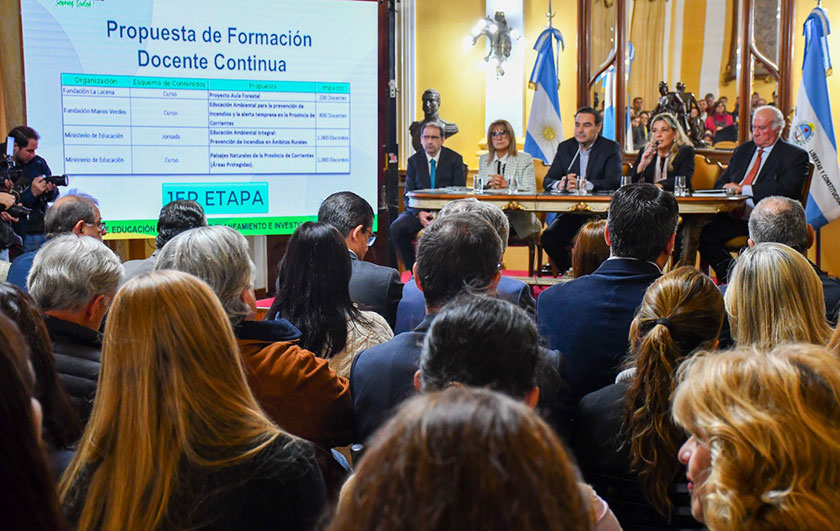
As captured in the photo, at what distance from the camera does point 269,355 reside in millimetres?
1823

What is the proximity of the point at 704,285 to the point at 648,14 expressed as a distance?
6938 millimetres

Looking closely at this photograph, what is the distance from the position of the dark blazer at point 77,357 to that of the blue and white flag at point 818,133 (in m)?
5.53

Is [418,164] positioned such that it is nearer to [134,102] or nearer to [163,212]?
[134,102]

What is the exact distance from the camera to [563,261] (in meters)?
5.93

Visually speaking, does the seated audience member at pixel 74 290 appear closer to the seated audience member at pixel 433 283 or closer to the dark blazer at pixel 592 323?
the seated audience member at pixel 433 283

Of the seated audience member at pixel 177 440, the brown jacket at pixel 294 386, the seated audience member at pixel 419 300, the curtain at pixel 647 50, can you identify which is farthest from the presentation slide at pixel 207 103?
the seated audience member at pixel 177 440

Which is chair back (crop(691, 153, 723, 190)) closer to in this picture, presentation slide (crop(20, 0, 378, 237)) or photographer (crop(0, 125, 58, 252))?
presentation slide (crop(20, 0, 378, 237))

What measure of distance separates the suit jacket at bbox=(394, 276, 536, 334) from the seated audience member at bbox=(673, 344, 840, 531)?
5.22 ft

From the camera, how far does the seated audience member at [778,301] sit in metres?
2.01

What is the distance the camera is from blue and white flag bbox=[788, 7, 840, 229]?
20.5 ft

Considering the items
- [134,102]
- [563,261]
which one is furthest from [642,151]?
[134,102]

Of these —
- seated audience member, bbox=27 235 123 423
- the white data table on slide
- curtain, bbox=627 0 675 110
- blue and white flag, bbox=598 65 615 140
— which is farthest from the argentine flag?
seated audience member, bbox=27 235 123 423

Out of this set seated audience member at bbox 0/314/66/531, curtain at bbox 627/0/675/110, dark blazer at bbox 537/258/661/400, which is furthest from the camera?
curtain at bbox 627/0/675/110

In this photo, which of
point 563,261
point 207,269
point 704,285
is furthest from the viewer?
point 563,261
